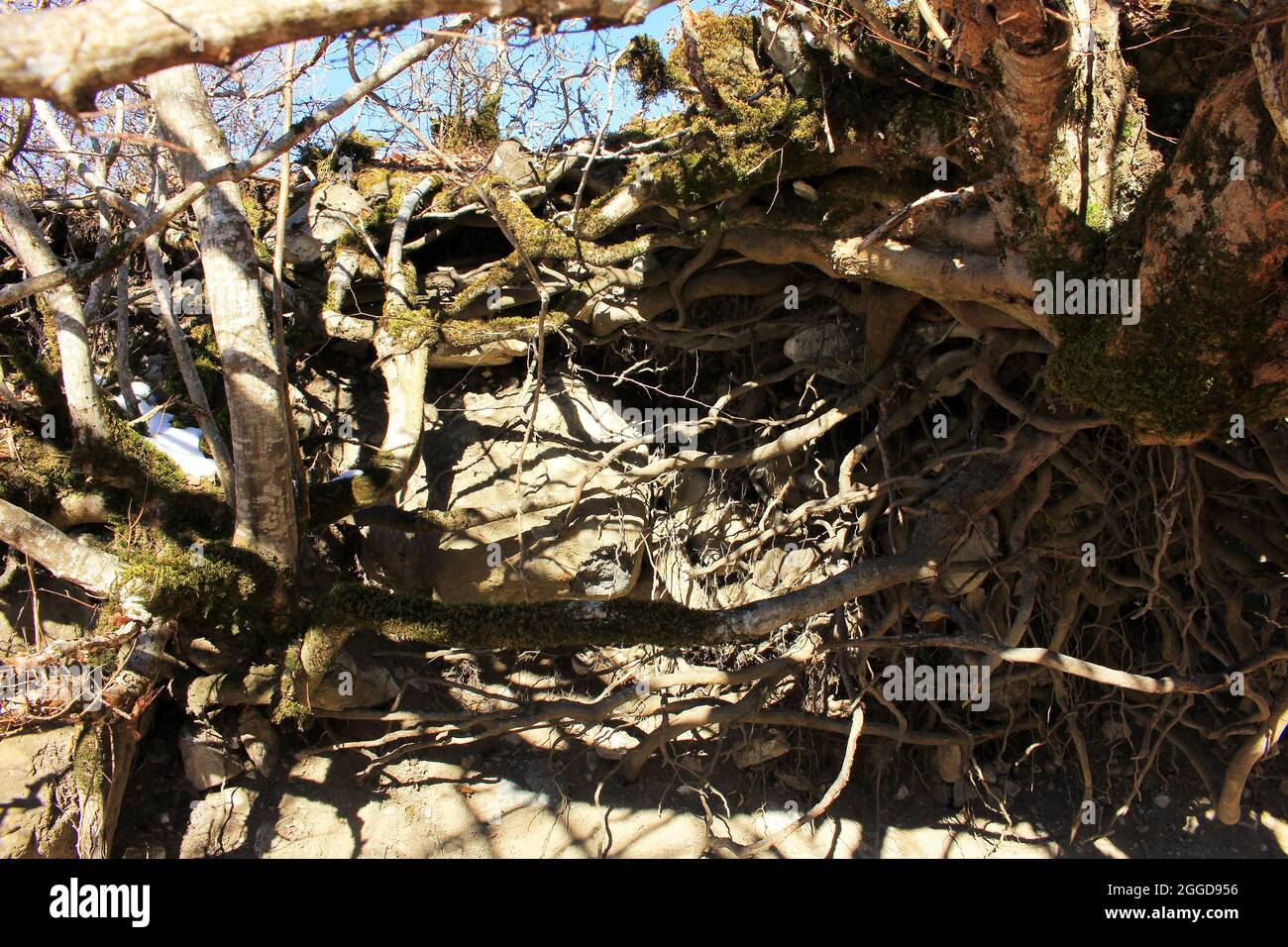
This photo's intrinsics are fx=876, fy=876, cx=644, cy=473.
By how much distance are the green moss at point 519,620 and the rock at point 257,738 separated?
139 centimetres

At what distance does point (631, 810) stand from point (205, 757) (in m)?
2.35

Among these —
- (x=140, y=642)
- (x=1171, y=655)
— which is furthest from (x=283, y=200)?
(x=1171, y=655)

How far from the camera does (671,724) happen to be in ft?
15.2

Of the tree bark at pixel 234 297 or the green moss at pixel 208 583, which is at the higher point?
the tree bark at pixel 234 297

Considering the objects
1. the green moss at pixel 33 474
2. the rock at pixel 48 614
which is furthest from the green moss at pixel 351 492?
the rock at pixel 48 614

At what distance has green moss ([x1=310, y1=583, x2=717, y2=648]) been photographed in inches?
145

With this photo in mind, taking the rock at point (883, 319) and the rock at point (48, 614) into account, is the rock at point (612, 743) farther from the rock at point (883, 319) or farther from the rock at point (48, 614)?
the rock at point (48, 614)

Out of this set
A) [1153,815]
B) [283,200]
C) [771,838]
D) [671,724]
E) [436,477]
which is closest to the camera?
[283,200]

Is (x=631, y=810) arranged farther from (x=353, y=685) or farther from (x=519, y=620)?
(x=519, y=620)

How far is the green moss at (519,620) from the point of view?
→ 368cm

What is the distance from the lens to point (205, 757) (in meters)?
4.75

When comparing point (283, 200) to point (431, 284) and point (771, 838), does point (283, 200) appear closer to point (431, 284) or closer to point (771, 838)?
point (431, 284)

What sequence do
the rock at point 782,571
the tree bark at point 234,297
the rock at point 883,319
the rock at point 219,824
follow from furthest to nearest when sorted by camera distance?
the rock at point 782,571 < the rock at point 219,824 < the rock at point 883,319 < the tree bark at point 234,297

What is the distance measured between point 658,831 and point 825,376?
2.72m
